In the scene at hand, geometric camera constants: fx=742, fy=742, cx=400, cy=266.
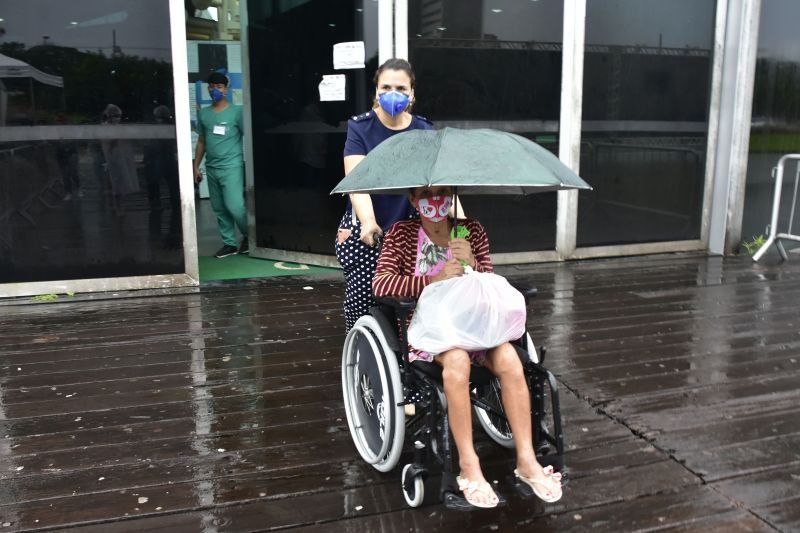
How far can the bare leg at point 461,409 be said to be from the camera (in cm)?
234

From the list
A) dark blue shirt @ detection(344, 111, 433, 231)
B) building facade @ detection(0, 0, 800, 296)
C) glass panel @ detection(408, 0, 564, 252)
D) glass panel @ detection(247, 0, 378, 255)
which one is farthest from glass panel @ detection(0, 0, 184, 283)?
dark blue shirt @ detection(344, 111, 433, 231)

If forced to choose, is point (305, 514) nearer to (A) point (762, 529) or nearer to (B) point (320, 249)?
(A) point (762, 529)

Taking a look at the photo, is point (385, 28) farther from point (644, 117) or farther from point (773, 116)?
point (773, 116)

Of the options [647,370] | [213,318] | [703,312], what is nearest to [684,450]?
[647,370]

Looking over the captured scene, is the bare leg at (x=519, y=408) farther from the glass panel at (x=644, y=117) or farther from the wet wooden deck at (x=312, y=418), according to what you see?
the glass panel at (x=644, y=117)

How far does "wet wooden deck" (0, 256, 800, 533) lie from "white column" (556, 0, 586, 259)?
45.1 inches

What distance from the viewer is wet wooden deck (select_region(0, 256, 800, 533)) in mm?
2479

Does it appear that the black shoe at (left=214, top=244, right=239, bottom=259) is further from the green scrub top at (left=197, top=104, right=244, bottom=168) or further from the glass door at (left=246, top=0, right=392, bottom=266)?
the green scrub top at (left=197, top=104, right=244, bottom=168)

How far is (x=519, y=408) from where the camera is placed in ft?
7.79

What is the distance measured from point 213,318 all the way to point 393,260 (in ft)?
7.89

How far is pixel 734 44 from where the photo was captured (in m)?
6.49

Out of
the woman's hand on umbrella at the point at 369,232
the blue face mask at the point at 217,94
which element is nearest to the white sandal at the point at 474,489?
the woman's hand on umbrella at the point at 369,232

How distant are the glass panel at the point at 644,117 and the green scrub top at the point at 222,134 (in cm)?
302

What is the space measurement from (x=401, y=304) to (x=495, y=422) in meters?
0.76
